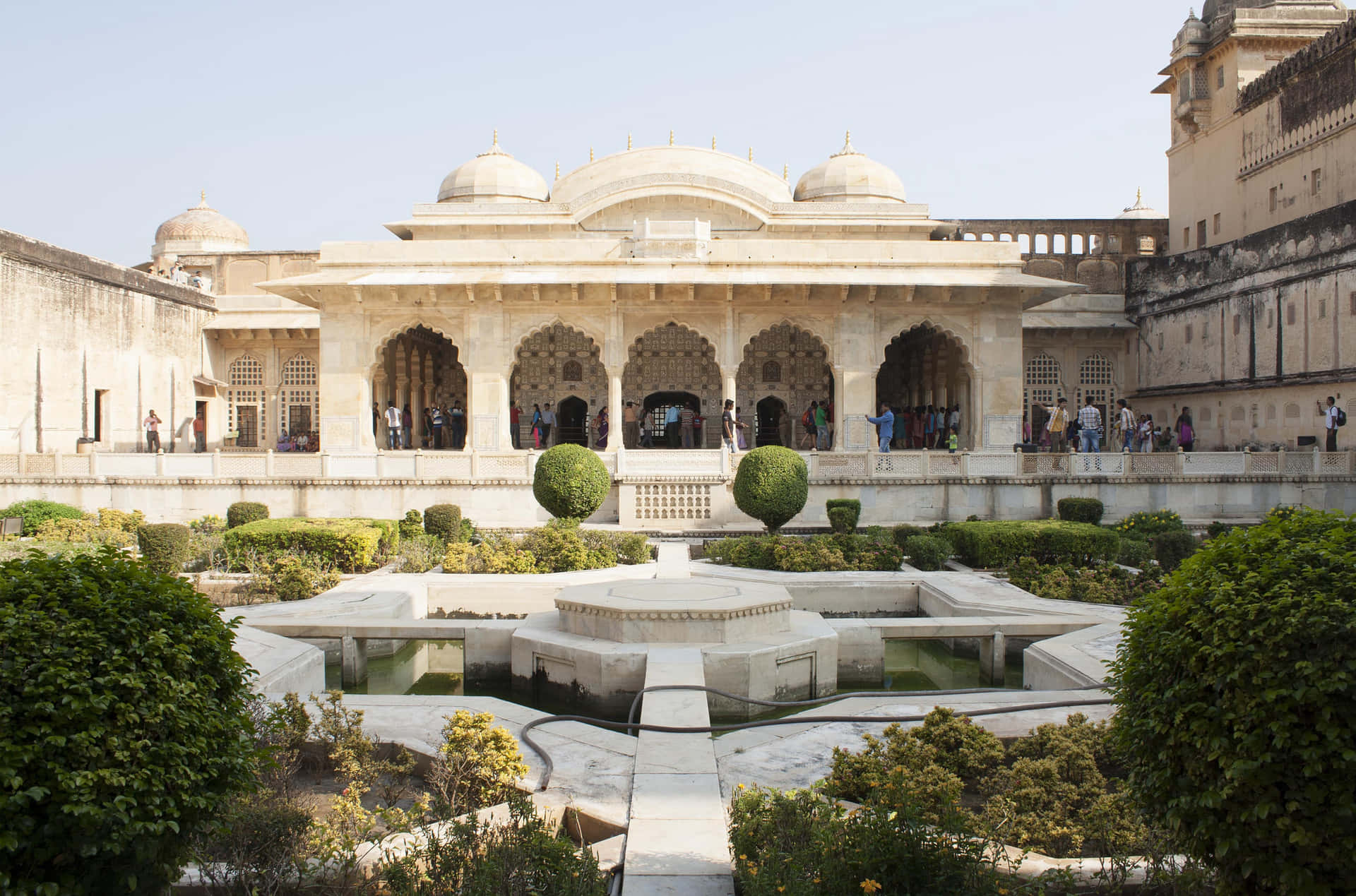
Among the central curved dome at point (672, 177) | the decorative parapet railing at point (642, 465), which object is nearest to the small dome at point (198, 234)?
the central curved dome at point (672, 177)

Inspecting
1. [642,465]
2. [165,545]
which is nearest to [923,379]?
[642,465]

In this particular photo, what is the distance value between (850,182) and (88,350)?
17200mm

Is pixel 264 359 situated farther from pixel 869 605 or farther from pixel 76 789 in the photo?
pixel 76 789

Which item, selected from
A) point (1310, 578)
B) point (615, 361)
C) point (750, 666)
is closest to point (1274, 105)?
point (615, 361)

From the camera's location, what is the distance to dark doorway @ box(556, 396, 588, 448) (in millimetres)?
A: 22922

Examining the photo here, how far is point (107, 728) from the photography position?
274 centimetres

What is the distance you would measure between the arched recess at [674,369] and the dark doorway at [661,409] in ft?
1.51

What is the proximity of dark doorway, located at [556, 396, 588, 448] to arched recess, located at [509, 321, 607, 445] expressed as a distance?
0.42m

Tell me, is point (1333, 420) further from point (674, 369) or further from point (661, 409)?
point (661, 409)

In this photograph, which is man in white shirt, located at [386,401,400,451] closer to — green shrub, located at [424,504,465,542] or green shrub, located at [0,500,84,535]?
green shrub, located at [0,500,84,535]

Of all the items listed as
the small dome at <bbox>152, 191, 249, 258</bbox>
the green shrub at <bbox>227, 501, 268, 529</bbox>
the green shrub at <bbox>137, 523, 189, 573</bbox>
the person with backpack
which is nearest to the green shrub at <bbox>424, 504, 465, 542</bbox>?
the green shrub at <bbox>227, 501, 268, 529</bbox>

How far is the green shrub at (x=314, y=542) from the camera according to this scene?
1096 centimetres

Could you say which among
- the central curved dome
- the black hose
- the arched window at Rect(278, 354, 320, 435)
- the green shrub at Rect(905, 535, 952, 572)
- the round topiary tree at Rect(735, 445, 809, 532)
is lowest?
the black hose

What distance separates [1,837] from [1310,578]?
3587mm
